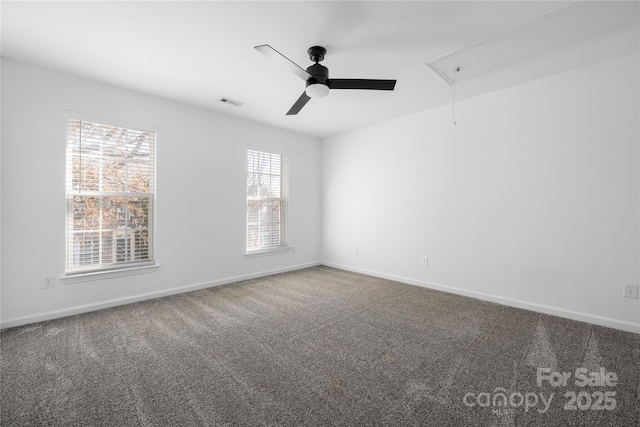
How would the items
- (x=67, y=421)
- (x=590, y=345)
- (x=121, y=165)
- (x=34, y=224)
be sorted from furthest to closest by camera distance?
1. (x=121, y=165)
2. (x=34, y=224)
3. (x=590, y=345)
4. (x=67, y=421)

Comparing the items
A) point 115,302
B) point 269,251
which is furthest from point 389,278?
point 115,302

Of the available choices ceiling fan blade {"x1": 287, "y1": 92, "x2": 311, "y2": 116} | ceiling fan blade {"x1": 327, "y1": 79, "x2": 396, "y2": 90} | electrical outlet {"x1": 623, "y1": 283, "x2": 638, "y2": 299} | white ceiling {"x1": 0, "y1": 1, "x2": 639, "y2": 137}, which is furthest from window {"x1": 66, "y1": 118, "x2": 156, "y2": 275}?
electrical outlet {"x1": 623, "y1": 283, "x2": 638, "y2": 299}

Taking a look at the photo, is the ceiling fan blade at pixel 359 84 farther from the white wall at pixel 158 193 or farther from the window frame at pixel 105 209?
the window frame at pixel 105 209

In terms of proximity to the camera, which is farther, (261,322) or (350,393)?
(261,322)

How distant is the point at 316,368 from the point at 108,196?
3.04 m

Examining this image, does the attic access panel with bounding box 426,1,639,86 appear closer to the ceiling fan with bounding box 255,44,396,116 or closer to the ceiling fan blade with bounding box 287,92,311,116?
the ceiling fan with bounding box 255,44,396,116

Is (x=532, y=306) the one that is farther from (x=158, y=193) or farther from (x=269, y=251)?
(x=158, y=193)

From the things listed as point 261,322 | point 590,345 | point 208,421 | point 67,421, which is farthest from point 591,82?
point 67,421

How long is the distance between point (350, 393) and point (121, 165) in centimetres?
348

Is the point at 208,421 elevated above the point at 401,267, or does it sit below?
below

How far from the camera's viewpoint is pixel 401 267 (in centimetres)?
446

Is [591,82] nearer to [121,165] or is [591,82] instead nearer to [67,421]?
[67,421]

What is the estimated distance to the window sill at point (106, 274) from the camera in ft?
9.87

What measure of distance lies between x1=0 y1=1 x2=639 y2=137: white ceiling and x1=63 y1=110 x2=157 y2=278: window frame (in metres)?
0.50
